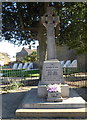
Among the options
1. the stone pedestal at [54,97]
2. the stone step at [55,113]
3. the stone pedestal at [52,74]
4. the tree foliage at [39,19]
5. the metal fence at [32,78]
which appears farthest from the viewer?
the metal fence at [32,78]

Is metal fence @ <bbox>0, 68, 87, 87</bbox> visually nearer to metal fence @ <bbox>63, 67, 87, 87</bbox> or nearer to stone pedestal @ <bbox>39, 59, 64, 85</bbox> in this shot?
metal fence @ <bbox>63, 67, 87, 87</bbox>

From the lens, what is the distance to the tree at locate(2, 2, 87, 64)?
11.5m

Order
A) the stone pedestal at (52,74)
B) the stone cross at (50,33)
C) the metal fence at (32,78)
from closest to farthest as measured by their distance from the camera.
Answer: the stone pedestal at (52,74), the stone cross at (50,33), the metal fence at (32,78)

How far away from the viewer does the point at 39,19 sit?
12.5 metres

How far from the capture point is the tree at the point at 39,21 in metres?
11.5

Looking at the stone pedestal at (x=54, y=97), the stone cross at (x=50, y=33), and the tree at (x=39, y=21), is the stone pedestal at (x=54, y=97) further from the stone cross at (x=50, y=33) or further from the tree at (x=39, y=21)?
the tree at (x=39, y=21)

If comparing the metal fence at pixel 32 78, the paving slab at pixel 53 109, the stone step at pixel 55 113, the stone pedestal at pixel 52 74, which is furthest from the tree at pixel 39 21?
the stone step at pixel 55 113

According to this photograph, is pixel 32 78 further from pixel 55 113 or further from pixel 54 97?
pixel 55 113

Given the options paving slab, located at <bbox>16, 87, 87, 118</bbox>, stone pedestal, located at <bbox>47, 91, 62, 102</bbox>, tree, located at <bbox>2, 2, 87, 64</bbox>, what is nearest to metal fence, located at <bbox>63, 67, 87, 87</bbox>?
tree, located at <bbox>2, 2, 87, 64</bbox>

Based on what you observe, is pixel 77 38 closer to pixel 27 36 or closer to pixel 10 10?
pixel 27 36

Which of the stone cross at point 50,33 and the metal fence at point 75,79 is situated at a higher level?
the stone cross at point 50,33

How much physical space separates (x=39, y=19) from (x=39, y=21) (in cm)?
35

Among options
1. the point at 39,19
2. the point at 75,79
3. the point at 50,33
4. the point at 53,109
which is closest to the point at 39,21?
the point at 39,19

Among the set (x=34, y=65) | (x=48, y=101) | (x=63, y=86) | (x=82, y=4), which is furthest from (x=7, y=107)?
(x=34, y=65)
